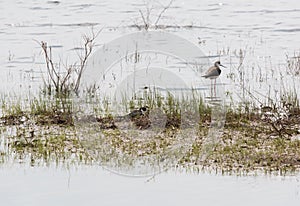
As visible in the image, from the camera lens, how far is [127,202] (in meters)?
6.69

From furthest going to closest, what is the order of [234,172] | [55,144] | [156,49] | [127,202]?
[156,49] → [55,144] → [234,172] → [127,202]

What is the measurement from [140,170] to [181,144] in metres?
1.35

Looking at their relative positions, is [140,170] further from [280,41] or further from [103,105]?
[280,41]

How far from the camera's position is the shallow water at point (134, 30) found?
693 cm

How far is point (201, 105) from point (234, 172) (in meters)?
3.07

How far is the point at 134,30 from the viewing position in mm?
19156

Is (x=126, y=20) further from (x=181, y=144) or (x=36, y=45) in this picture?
(x=181, y=144)

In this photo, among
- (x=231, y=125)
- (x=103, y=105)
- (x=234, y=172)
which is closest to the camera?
(x=234, y=172)

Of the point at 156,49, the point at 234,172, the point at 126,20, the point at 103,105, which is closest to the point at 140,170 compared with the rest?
the point at 234,172

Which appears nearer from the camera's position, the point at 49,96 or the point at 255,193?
the point at 255,193

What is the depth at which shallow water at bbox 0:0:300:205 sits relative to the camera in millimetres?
6930

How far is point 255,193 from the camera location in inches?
274

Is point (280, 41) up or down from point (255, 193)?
up

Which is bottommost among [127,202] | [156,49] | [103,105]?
[127,202]
